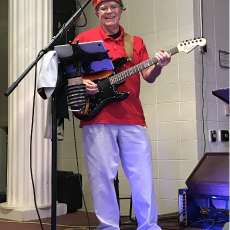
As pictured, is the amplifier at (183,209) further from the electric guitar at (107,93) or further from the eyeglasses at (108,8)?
the eyeglasses at (108,8)

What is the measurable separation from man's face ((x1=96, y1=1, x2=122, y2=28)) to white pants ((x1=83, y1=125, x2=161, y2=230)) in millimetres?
566

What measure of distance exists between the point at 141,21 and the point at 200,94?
842mm

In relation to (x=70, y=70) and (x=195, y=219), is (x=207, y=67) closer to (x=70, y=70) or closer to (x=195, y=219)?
(x=195, y=219)

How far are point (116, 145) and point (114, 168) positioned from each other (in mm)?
124

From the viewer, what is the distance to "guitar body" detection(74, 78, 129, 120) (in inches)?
86.1

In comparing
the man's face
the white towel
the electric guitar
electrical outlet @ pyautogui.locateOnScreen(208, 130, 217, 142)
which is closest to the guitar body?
the electric guitar

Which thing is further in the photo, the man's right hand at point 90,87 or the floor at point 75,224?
the floor at point 75,224

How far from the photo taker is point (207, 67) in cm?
340

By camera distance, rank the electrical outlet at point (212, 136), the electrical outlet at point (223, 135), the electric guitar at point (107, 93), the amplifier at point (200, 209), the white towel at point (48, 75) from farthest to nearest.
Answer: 1. the electrical outlet at point (223, 135)
2. the electrical outlet at point (212, 136)
3. the amplifier at point (200, 209)
4. the electric guitar at point (107, 93)
5. the white towel at point (48, 75)

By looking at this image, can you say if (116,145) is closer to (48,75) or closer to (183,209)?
(48,75)

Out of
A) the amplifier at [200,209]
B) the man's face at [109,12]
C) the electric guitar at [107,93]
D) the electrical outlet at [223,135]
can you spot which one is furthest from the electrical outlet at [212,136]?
the man's face at [109,12]

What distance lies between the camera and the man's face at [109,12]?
227cm

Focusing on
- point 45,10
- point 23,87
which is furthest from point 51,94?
point 45,10

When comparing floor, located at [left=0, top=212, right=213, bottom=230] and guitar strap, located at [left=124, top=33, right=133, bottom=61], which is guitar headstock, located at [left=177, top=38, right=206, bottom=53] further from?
floor, located at [left=0, top=212, right=213, bottom=230]
